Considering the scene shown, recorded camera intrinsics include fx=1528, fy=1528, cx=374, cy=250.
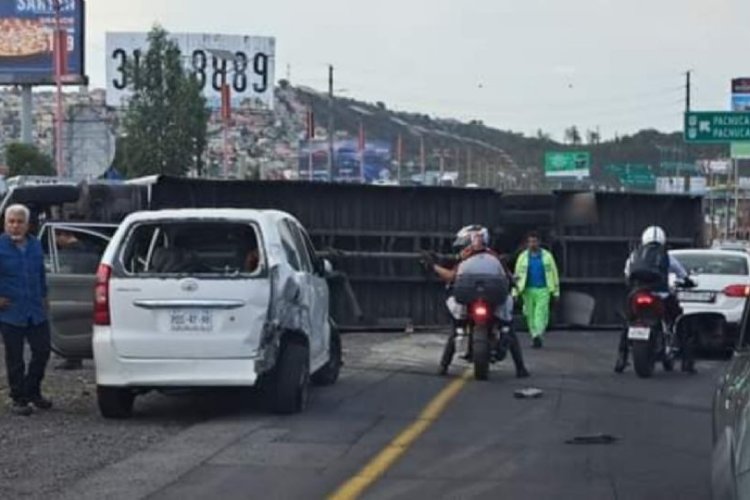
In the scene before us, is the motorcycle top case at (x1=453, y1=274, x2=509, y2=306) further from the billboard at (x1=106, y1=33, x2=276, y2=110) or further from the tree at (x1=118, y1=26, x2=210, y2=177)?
the billboard at (x1=106, y1=33, x2=276, y2=110)

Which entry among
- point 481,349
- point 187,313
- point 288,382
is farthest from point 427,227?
point 187,313

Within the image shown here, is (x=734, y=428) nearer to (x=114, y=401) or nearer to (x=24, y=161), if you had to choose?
(x=114, y=401)

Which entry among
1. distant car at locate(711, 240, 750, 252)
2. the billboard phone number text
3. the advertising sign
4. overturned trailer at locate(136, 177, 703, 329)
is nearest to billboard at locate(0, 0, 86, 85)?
the billboard phone number text

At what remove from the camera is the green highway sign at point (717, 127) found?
41.6m

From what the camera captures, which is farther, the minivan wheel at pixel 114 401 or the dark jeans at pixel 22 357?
the dark jeans at pixel 22 357

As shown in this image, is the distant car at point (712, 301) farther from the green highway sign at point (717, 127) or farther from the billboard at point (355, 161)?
the billboard at point (355, 161)

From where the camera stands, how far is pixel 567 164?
93.4m

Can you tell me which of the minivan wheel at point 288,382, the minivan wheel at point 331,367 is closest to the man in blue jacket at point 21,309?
the minivan wheel at point 288,382

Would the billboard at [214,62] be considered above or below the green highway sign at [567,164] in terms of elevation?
above

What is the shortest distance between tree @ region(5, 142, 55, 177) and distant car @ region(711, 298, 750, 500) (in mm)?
57825

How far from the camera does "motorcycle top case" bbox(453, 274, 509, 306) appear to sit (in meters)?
16.4

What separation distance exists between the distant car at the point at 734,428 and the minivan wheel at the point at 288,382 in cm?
612

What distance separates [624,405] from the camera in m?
14.3

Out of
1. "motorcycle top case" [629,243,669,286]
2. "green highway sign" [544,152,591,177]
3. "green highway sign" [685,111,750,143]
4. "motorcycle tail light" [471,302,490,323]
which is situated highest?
"green highway sign" [685,111,750,143]
